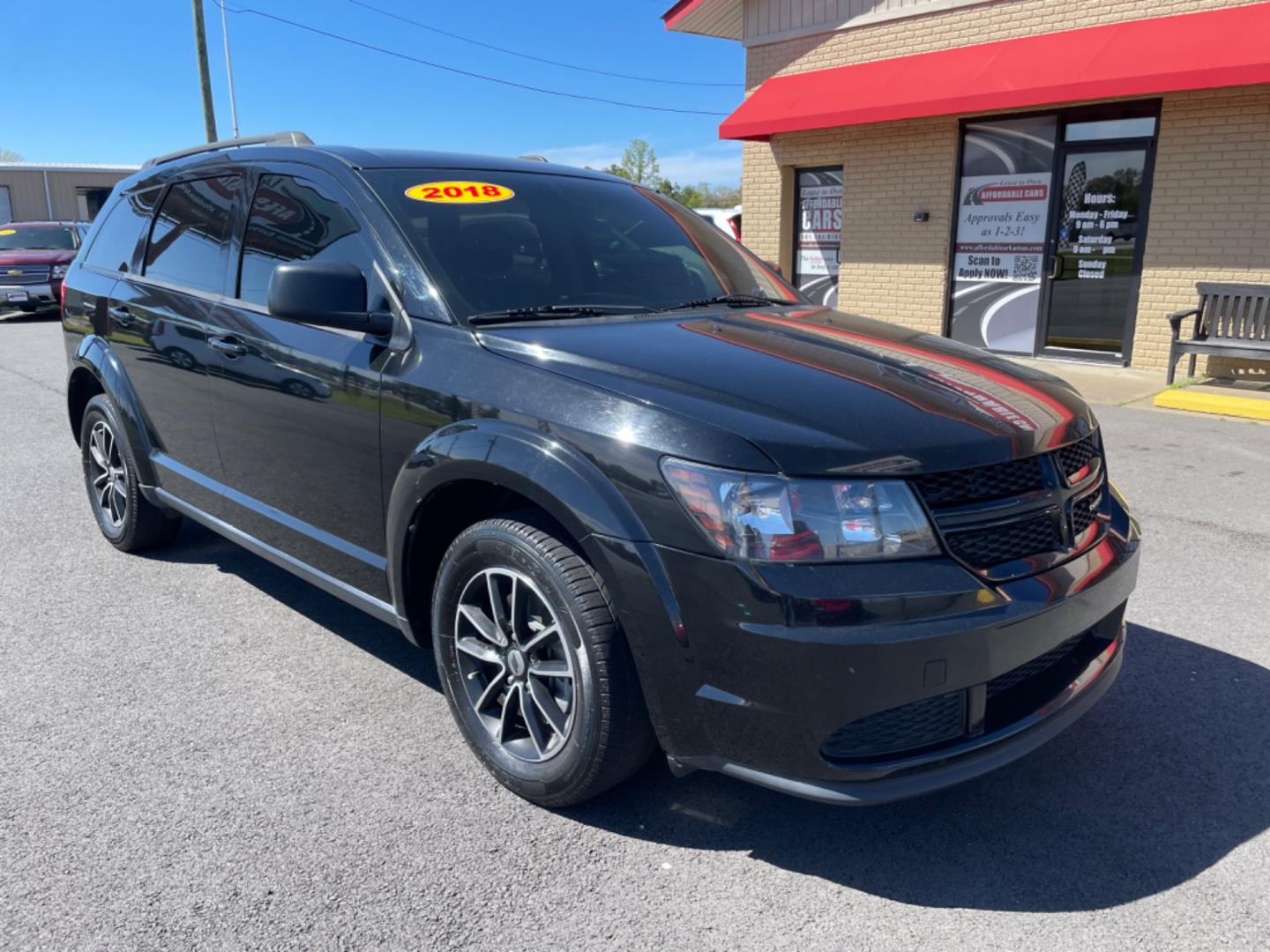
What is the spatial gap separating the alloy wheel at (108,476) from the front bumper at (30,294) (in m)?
14.8

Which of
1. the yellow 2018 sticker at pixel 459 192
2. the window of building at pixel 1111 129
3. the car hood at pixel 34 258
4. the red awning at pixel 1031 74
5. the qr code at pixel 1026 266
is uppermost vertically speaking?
the red awning at pixel 1031 74

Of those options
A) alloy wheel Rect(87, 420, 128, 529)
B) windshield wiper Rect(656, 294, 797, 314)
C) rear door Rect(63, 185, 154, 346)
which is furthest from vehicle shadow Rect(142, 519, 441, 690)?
windshield wiper Rect(656, 294, 797, 314)

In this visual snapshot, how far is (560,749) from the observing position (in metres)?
Answer: 2.66

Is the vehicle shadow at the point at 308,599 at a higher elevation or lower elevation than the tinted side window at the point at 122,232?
lower

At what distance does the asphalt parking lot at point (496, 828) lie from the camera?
233cm

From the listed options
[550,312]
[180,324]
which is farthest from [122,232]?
[550,312]

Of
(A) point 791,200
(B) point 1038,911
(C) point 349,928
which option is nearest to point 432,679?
(C) point 349,928

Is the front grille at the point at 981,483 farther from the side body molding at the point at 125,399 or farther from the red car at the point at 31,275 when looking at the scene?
the red car at the point at 31,275

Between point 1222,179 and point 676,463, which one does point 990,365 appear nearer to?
point 676,463

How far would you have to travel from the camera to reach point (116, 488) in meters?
4.94

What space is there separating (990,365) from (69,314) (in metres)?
4.48

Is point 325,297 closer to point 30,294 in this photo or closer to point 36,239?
point 30,294

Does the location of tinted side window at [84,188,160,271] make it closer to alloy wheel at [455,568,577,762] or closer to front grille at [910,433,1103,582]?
alloy wheel at [455,568,577,762]

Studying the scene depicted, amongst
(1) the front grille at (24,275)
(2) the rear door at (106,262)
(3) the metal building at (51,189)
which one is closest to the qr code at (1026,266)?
(2) the rear door at (106,262)
